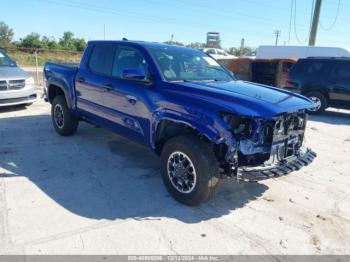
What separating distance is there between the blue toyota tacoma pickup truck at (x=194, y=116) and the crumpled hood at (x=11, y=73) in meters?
4.41

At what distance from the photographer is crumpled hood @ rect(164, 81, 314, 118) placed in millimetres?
3578

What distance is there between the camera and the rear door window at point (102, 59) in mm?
5367

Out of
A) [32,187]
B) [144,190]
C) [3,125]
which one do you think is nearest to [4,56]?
[3,125]

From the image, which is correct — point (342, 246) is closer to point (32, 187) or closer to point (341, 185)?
point (341, 185)

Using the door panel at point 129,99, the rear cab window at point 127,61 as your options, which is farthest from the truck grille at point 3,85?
the rear cab window at point 127,61

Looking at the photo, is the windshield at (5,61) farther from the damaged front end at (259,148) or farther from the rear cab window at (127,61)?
the damaged front end at (259,148)

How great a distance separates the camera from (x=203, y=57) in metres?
5.41

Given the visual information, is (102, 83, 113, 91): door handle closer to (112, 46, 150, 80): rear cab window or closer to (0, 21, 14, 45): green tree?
(112, 46, 150, 80): rear cab window

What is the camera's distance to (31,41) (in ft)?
148

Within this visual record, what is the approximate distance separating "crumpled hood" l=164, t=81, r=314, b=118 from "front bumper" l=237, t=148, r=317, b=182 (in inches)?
23.4

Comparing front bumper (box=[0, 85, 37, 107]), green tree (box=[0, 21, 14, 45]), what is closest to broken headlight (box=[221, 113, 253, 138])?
front bumper (box=[0, 85, 37, 107])

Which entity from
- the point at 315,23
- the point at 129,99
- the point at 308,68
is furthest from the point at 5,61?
the point at 315,23

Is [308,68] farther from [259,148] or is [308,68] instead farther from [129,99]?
[259,148]

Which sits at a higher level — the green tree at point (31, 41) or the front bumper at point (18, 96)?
the green tree at point (31, 41)
